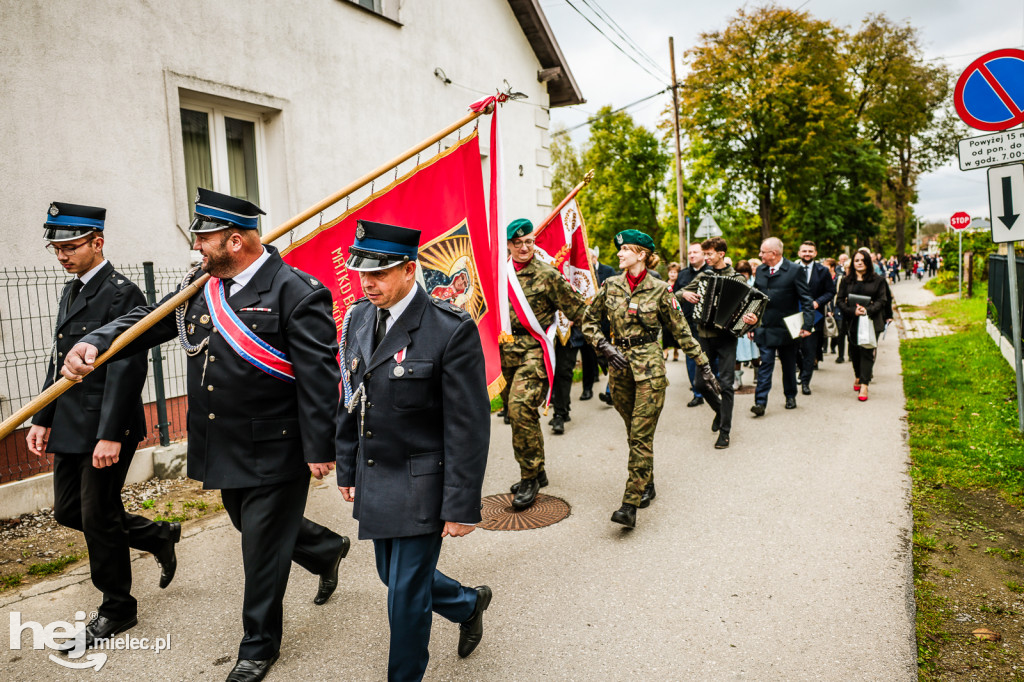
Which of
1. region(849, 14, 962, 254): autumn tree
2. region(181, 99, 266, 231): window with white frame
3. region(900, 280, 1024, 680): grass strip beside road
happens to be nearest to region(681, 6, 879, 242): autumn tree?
region(849, 14, 962, 254): autumn tree

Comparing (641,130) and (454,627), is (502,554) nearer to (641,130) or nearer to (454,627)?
(454,627)

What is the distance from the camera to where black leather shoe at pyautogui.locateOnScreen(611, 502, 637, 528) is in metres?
4.97

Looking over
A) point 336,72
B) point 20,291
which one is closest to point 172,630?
point 20,291

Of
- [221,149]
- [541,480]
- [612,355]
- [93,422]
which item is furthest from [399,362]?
[221,149]

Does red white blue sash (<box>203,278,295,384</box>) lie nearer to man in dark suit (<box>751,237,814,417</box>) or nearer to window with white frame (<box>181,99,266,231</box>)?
window with white frame (<box>181,99,266,231</box>)

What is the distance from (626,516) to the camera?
16.4 feet

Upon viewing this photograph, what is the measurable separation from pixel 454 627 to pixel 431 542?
1.09 metres

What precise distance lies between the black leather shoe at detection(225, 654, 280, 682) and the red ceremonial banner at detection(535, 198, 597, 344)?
543 centimetres

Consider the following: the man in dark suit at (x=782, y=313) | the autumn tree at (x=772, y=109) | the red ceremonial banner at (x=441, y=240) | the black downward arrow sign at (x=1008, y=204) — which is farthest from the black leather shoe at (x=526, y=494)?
the autumn tree at (x=772, y=109)

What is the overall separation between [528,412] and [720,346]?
10.8ft

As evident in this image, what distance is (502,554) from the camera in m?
4.73

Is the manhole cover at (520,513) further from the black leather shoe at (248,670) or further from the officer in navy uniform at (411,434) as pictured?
the officer in navy uniform at (411,434)

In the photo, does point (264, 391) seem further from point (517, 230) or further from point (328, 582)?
point (517, 230)

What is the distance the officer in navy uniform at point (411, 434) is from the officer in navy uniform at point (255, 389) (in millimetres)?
363
